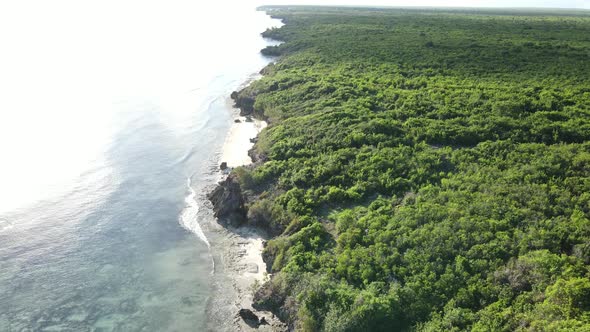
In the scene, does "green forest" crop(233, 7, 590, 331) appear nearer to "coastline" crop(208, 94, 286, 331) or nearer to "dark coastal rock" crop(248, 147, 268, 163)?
"dark coastal rock" crop(248, 147, 268, 163)

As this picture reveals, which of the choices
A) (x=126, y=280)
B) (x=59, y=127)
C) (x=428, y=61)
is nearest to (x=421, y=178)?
(x=126, y=280)

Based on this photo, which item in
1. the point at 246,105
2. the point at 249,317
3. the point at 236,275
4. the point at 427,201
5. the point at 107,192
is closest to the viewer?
the point at 249,317

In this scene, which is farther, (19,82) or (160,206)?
(19,82)

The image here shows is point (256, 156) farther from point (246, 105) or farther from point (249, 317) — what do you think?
point (246, 105)

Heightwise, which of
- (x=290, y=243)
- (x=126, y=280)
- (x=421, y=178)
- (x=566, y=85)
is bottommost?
(x=126, y=280)

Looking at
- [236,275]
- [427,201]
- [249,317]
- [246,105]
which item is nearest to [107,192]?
[236,275]

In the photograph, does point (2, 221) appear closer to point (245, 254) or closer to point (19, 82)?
point (245, 254)
